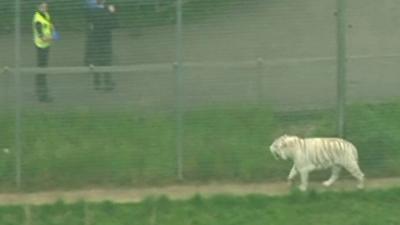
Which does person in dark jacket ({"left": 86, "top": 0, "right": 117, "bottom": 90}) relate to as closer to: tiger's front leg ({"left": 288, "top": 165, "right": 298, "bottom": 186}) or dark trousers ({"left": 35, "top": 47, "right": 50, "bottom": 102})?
dark trousers ({"left": 35, "top": 47, "right": 50, "bottom": 102})

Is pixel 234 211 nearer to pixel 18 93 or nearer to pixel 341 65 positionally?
pixel 341 65

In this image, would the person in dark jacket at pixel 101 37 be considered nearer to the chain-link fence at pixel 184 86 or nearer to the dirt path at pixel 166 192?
the chain-link fence at pixel 184 86

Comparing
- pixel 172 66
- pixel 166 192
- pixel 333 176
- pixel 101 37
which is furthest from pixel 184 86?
pixel 333 176

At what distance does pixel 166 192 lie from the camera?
10945 mm

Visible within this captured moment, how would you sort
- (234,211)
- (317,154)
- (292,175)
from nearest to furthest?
(234,211), (317,154), (292,175)

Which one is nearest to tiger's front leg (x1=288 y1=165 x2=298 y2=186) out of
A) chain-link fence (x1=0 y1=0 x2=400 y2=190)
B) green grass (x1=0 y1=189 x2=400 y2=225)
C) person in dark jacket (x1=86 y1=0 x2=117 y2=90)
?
chain-link fence (x1=0 y1=0 x2=400 y2=190)

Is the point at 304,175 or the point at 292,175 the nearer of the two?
the point at 304,175

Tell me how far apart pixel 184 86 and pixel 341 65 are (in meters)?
1.70

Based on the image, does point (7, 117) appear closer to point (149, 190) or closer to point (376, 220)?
point (149, 190)

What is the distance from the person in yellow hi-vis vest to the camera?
11.1 metres

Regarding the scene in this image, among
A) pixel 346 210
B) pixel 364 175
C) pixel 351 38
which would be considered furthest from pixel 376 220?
pixel 351 38

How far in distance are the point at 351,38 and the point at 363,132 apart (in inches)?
40.7

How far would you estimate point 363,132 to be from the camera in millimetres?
11578

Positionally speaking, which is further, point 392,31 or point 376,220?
point 392,31
